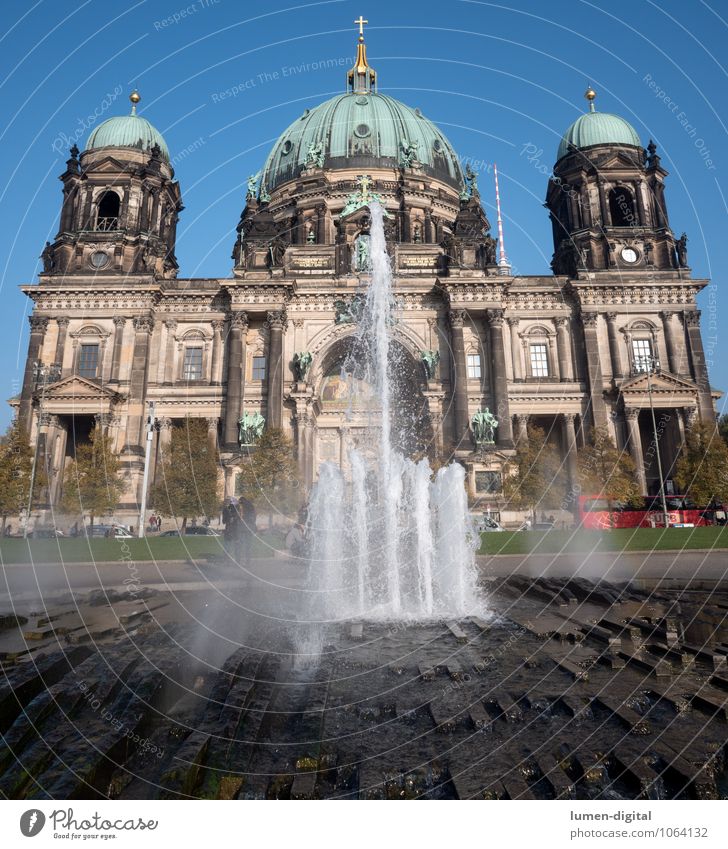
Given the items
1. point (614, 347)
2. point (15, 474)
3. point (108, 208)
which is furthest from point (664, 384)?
point (108, 208)

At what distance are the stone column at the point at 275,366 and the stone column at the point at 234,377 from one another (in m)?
2.13

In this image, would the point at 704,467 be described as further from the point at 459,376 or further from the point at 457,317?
the point at 457,317

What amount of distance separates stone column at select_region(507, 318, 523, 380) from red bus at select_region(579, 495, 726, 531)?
1202 cm

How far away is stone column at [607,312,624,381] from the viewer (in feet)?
133

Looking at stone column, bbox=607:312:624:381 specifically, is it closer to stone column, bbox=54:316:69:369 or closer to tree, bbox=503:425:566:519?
tree, bbox=503:425:566:519

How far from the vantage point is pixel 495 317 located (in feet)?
134

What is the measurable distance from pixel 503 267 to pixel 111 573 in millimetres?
36512

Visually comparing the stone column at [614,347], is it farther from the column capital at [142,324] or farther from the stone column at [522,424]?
the column capital at [142,324]

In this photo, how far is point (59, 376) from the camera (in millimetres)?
40688

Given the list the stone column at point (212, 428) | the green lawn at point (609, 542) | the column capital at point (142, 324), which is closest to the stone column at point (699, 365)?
the green lawn at point (609, 542)

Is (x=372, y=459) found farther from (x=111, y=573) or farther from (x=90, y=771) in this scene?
(x=90, y=771)

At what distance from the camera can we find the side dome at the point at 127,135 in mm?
47000

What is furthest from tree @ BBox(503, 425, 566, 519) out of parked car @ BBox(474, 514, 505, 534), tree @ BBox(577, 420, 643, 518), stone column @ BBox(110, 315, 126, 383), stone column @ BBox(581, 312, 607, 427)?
stone column @ BBox(110, 315, 126, 383)
